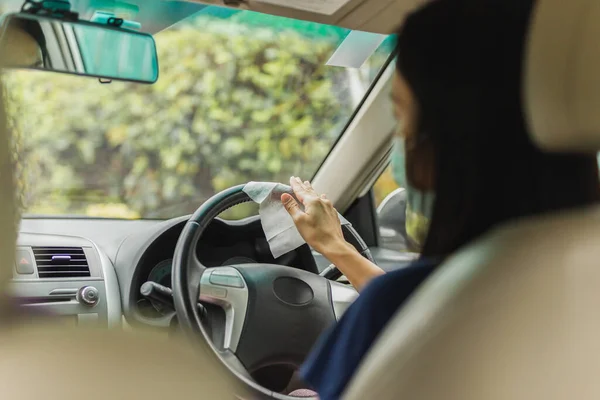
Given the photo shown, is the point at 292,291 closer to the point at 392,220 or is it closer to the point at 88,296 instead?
the point at 88,296

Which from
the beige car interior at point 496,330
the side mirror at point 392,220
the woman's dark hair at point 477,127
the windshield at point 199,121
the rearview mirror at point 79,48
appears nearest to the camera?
the beige car interior at point 496,330

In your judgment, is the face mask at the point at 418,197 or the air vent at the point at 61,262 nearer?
the face mask at the point at 418,197

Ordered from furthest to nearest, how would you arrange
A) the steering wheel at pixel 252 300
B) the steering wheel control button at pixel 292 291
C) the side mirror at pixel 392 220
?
the side mirror at pixel 392 220 < the steering wheel control button at pixel 292 291 < the steering wheel at pixel 252 300

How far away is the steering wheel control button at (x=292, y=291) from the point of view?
2.23 metres

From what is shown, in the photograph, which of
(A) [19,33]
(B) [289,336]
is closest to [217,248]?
(B) [289,336]

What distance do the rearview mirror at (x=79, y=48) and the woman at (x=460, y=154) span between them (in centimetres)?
53

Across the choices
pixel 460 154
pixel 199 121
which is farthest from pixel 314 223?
pixel 199 121

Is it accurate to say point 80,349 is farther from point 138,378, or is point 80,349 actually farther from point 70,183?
point 70,183

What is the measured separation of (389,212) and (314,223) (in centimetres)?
95

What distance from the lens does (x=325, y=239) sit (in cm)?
217

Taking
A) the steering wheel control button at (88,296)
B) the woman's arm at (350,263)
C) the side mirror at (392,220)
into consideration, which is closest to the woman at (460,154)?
the woman's arm at (350,263)

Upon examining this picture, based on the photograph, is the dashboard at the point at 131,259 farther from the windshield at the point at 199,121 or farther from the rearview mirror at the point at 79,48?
the rearview mirror at the point at 79,48

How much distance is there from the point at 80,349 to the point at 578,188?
0.84m

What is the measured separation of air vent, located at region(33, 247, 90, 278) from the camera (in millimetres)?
2307
